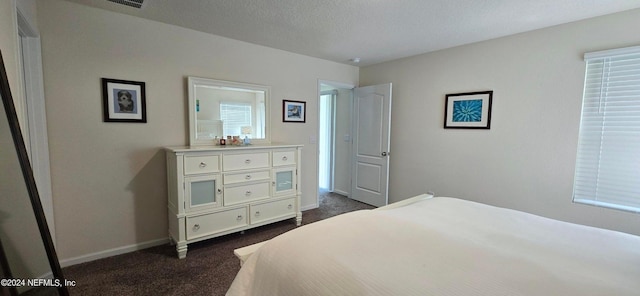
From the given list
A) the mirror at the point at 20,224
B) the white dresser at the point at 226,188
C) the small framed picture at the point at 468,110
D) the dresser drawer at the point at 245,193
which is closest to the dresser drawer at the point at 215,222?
the white dresser at the point at 226,188

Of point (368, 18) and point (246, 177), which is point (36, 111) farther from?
point (368, 18)

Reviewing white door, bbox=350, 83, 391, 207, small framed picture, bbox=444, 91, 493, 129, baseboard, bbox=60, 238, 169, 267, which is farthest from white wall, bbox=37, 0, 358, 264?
small framed picture, bbox=444, 91, 493, 129

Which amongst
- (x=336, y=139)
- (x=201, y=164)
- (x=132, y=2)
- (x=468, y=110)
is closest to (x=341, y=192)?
(x=336, y=139)

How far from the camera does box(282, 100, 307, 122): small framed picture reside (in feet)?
11.7

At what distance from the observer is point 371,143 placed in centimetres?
408

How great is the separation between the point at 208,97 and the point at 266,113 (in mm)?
727

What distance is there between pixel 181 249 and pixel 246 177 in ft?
2.97

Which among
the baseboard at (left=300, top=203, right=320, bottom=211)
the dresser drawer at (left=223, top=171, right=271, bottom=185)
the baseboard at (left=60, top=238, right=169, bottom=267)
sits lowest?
the baseboard at (left=60, top=238, right=169, bottom=267)

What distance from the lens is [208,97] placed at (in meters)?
2.89

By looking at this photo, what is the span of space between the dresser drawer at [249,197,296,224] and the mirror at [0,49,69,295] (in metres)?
1.62

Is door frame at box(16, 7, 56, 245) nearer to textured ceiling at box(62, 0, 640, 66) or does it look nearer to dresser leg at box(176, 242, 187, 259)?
textured ceiling at box(62, 0, 640, 66)

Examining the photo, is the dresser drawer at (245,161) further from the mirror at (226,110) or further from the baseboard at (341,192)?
the baseboard at (341,192)

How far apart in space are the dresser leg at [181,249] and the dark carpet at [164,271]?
0.16 ft

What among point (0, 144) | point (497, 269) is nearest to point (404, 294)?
point (497, 269)
